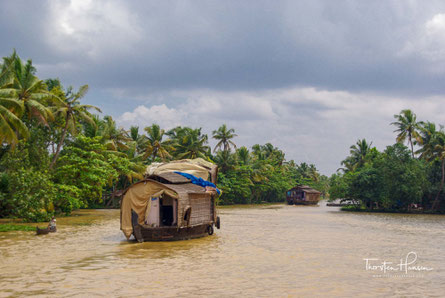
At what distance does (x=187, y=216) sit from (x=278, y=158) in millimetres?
66733

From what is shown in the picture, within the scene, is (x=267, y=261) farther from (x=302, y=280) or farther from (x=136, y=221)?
(x=136, y=221)

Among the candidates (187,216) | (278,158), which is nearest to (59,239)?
(187,216)

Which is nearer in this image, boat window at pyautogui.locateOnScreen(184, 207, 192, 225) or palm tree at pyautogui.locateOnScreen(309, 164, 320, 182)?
boat window at pyautogui.locateOnScreen(184, 207, 192, 225)

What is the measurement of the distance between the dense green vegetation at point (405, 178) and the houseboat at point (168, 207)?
25.0 m

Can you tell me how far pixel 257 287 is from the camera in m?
9.12

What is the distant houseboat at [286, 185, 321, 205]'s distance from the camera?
6359cm

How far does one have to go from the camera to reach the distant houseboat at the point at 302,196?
63594 millimetres

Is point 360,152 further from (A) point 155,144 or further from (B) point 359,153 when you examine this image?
(A) point 155,144

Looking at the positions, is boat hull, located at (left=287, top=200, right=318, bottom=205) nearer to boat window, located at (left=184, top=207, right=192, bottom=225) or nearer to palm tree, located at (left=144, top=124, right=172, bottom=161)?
palm tree, located at (left=144, top=124, right=172, bottom=161)

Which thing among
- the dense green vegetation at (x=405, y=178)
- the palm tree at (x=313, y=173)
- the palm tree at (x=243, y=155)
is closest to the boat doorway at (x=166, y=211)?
the dense green vegetation at (x=405, y=178)

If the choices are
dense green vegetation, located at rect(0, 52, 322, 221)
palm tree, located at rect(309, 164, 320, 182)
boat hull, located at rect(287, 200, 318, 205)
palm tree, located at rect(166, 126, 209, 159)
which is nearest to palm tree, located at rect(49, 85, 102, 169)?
dense green vegetation, located at rect(0, 52, 322, 221)

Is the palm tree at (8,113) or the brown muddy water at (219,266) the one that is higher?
the palm tree at (8,113)

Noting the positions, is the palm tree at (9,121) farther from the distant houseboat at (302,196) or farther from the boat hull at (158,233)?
the distant houseboat at (302,196)

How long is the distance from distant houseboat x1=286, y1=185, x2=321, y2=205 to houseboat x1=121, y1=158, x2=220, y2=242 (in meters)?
46.3
